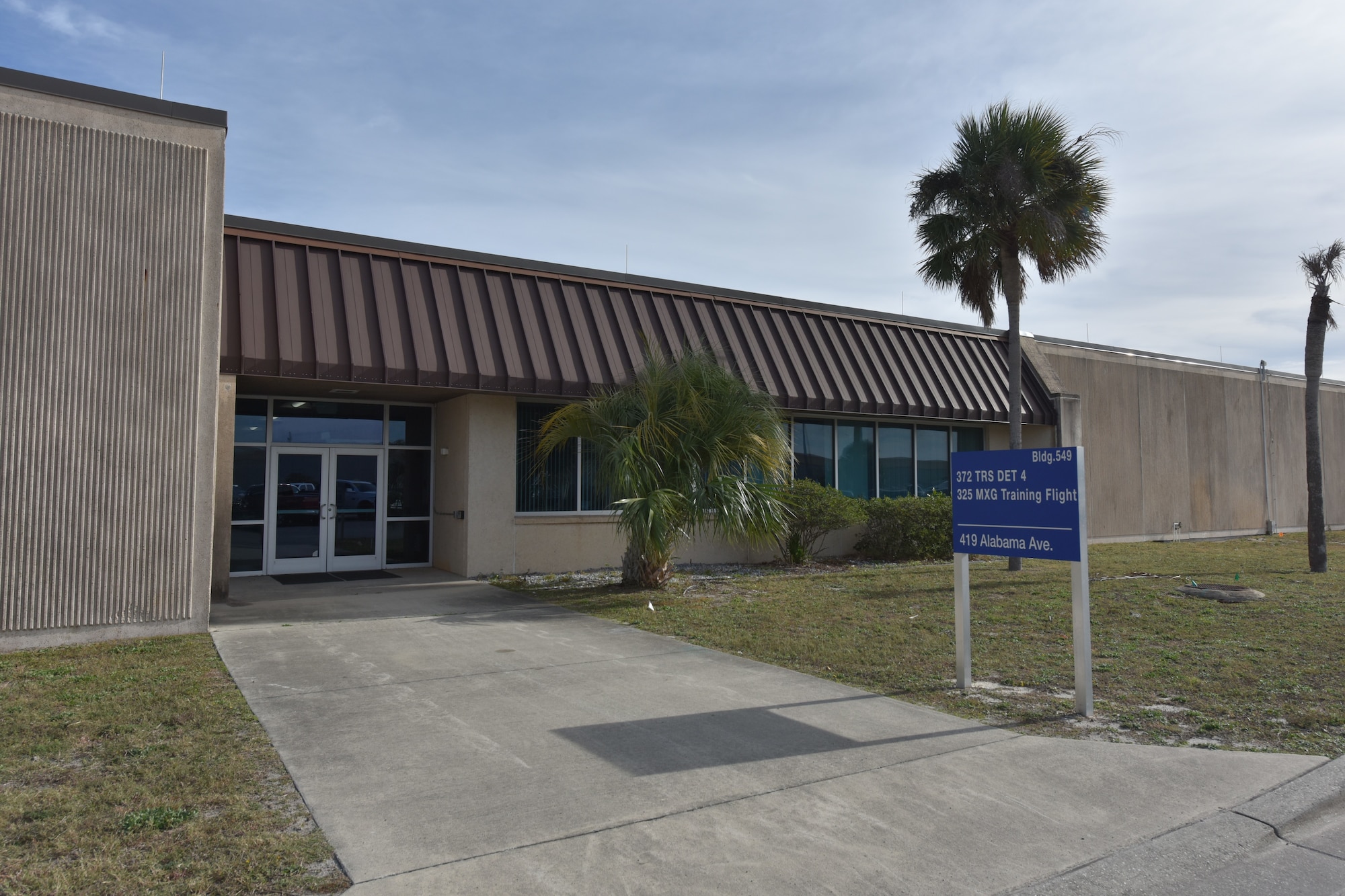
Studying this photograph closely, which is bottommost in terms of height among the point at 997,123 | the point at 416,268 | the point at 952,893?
the point at 952,893

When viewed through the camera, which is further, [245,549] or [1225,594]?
[245,549]

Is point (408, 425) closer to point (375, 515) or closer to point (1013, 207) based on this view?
point (375, 515)

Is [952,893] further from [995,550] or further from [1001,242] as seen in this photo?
[1001,242]

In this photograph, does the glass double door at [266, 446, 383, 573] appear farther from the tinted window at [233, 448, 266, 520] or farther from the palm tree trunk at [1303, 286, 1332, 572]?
the palm tree trunk at [1303, 286, 1332, 572]

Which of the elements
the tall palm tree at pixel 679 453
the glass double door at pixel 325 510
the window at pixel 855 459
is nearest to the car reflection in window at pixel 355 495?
the glass double door at pixel 325 510

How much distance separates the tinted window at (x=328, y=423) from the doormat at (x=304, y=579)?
2279 millimetres

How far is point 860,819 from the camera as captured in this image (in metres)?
4.68

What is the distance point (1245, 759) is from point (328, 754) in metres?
5.84

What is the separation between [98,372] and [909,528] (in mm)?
14153

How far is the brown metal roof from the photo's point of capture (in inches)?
496

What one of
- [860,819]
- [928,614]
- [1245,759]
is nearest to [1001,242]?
[928,614]

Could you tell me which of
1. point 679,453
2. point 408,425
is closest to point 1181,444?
point 679,453

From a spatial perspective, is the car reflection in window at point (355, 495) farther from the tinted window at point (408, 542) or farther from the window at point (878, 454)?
the window at point (878, 454)

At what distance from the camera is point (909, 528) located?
18.0m
